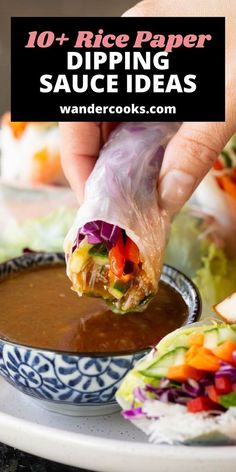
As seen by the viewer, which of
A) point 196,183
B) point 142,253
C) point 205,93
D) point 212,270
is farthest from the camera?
point 212,270

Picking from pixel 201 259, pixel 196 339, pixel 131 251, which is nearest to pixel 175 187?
pixel 131 251

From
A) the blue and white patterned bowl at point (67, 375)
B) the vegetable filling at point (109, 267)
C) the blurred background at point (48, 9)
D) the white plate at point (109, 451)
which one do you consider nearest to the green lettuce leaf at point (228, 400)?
the white plate at point (109, 451)

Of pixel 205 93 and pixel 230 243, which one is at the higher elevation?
pixel 205 93

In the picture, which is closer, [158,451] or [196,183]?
[158,451]

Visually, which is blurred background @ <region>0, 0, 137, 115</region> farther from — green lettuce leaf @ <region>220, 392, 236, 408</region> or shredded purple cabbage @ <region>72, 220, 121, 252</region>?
green lettuce leaf @ <region>220, 392, 236, 408</region>

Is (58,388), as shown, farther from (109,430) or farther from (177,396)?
(177,396)

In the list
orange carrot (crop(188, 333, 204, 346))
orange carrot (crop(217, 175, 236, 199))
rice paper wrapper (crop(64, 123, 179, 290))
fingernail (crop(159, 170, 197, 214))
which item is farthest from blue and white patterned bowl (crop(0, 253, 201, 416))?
orange carrot (crop(217, 175, 236, 199))

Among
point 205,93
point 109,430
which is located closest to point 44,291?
point 109,430

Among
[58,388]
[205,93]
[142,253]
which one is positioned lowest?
[58,388]
